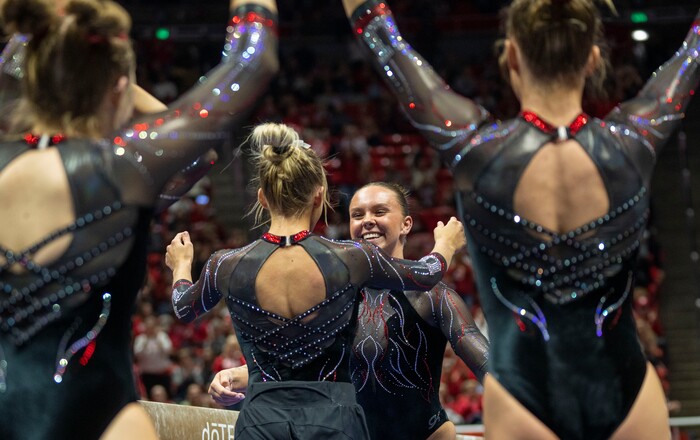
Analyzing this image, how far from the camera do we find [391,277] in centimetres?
355

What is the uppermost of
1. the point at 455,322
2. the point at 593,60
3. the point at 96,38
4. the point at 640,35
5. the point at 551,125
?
the point at 96,38

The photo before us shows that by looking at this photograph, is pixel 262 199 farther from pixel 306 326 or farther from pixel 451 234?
pixel 451 234

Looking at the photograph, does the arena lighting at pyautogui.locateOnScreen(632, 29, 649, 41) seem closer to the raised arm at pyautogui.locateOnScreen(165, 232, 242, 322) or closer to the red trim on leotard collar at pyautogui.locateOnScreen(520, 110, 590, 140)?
the raised arm at pyautogui.locateOnScreen(165, 232, 242, 322)

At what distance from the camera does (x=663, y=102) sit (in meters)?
2.64

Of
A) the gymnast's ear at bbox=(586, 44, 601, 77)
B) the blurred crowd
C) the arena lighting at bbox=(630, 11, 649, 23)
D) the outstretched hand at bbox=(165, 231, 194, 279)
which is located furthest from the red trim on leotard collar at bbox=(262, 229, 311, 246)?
the arena lighting at bbox=(630, 11, 649, 23)

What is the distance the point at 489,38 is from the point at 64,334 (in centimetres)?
1658

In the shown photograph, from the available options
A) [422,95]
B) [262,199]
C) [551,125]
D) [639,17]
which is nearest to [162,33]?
[639,17]

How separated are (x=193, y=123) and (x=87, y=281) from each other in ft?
1.43

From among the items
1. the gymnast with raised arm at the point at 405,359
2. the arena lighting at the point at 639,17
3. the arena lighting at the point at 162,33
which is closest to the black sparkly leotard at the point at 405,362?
the gymnast with raised arm at the point at 405,359

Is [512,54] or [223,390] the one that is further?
[223,390]

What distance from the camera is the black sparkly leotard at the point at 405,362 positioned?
4137mm

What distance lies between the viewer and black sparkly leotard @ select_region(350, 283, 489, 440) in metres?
4.14

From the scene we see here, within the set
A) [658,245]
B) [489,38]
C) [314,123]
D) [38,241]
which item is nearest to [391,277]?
[38,241]

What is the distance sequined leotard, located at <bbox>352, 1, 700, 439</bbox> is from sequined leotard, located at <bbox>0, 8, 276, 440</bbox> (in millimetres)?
627
